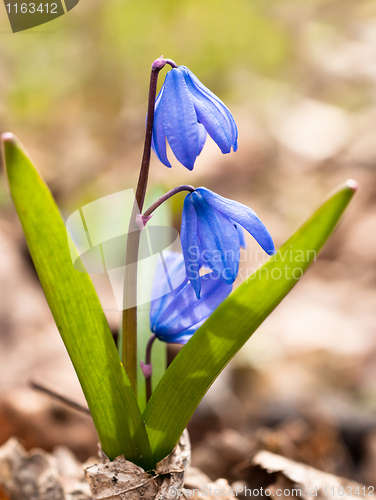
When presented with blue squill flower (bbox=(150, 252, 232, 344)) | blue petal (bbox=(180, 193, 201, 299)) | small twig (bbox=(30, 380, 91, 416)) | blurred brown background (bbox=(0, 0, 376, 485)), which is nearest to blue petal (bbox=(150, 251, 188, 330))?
blue squill flower (bbox=(150, 252, 232, 344))

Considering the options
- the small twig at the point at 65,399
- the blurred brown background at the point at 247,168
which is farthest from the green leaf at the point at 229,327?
the blurred brown background at the point at 247,168

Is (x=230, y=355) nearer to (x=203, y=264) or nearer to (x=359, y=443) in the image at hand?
(x=203, y=264)

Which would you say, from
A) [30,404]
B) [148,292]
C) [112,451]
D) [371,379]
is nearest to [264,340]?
[371,379]

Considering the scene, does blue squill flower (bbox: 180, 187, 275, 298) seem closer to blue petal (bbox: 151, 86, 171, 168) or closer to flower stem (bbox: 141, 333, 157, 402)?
blue petal (bbox: 151, 86, 171, 168)

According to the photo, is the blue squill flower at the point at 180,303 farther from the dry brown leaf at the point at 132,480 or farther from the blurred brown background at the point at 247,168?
the blurred brown background at the point at 247,168

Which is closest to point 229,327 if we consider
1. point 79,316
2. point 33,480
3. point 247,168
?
point 79,316

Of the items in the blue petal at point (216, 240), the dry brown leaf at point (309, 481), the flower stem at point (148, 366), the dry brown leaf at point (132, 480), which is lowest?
the dry brown leaf at point (309, 481)

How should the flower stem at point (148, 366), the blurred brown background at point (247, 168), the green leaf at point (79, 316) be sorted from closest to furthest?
the green leaf at point (79, 316) → the flower stem at point (148, 366) → the blurred brown background at point (247, 168)
